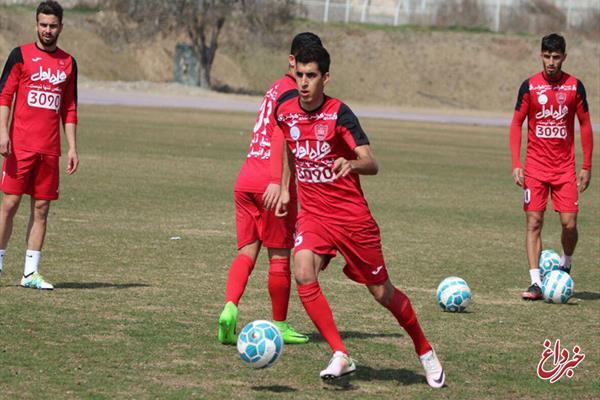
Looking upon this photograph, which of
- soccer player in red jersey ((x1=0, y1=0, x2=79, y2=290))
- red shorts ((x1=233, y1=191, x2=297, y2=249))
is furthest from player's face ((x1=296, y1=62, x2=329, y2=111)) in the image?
soccer player in red jersey ((x1=0, y1=0, x2=79, y2=290))

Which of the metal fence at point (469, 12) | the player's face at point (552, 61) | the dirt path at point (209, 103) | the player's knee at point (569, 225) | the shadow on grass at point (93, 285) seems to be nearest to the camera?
the shadow on grass at point (93, 285)

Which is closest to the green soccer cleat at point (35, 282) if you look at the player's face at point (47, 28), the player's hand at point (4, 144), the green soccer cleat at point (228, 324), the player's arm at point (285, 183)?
the player's hand at point (4, 144)

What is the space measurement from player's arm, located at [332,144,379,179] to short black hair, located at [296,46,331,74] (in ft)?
1.83

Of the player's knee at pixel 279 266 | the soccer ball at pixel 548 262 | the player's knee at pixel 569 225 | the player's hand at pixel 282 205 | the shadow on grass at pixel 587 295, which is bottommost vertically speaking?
the shadow on grass at pixel 587 295

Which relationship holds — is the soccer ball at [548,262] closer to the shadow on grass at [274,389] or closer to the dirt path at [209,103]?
the shadow on grass at [274,389]

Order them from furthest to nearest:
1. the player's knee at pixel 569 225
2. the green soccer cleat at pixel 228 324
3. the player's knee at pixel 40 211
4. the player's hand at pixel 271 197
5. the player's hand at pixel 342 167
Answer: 1. the player's knee at pixel 569 225
2. the player's knee at pixel 40 211
3. the green soccer cleat at pixel 228 324
4. the player's hand at pixel 271 197
5. the player's hand at pixel 342 167

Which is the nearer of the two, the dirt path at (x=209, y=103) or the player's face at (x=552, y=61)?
the player's face at (x=552, y=61)

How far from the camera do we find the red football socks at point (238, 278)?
830cm

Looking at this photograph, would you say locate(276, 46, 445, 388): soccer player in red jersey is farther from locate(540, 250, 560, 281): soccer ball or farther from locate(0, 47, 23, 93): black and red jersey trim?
locate(540, 250, 560, 281): soccer ball

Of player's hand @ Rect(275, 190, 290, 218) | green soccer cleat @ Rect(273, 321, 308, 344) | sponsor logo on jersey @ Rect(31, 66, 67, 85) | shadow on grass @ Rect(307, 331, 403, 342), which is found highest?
sponsor logo on jersey @ Rect(31, 66, 67, 85)

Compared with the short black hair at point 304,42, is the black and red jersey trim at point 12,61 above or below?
below

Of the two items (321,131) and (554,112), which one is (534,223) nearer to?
(554,112)

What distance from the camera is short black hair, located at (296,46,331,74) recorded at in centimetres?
716

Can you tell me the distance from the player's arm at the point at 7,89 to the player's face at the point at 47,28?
242 mm
